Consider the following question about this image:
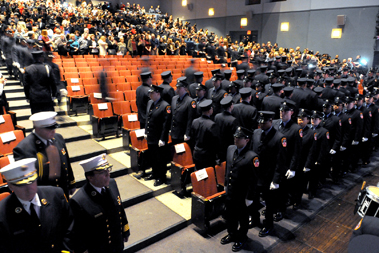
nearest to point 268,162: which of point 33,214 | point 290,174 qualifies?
point 290,174

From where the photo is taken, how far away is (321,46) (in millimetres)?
17453

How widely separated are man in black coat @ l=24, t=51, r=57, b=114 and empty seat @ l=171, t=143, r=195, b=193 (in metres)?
2.59

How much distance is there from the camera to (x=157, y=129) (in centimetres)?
459

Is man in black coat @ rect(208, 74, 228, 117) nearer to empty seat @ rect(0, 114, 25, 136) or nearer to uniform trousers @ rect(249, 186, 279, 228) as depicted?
uniform trousers @ rect(249, 186, 279, 228)

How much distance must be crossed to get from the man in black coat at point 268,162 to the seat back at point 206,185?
67 cm

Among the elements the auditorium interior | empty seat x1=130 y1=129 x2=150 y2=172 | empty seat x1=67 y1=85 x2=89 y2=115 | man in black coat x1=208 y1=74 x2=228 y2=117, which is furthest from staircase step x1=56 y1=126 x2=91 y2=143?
man in black coat x1=208 y1=74 x2=228 y2=117

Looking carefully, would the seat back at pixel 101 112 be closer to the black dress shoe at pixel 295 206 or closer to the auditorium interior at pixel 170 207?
the auditorium interior at pixel 170 207

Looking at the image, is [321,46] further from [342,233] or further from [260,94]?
[342,233]

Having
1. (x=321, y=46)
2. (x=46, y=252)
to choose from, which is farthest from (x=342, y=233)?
(x=321, y=46)

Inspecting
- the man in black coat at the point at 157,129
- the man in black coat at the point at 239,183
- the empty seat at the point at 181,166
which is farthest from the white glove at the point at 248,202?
the man in black coat at the point at 157,129

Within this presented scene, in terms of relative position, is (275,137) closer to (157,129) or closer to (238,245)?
(238,245)

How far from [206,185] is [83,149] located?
280 cm

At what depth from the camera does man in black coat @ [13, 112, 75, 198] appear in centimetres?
241

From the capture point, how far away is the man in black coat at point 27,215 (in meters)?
1.70
